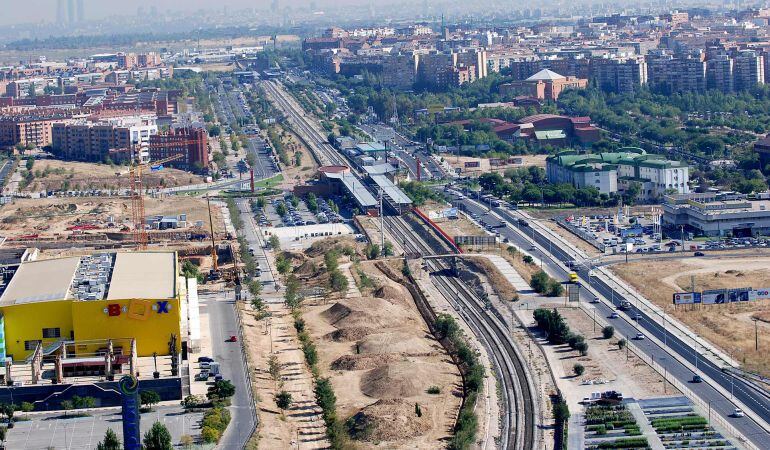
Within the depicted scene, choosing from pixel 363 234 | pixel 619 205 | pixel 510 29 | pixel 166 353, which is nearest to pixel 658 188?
pixel 619 205

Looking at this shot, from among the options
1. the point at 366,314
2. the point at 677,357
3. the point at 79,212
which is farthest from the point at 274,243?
the point at 677,357

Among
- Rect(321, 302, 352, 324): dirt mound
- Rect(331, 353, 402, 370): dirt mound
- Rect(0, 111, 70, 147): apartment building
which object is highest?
Rect(0, 111, 70, 147): apartment building

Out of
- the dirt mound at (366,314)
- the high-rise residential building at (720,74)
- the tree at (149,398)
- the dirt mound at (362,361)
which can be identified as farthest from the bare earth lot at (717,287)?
the high-rise residential building at (720,74)

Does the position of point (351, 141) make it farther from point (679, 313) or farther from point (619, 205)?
point (679, 313)

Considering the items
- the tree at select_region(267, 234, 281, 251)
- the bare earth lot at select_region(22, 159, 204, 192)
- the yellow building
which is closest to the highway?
the tree at select_region(267, 234, 281, 251)

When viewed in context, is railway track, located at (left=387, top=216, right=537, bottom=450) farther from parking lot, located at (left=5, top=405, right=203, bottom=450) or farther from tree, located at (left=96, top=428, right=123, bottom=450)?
tree, located at (left=96, top=428, right=123, bottom=450)

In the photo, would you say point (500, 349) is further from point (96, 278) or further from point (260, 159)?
point (260, 159)
